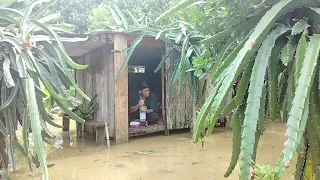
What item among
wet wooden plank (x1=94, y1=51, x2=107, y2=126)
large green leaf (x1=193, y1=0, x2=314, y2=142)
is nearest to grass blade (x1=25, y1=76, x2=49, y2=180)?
large green leaf (x1=193, y1=0, x2=314, y2=142)

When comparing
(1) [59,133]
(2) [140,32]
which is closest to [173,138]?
(2) [140,32]

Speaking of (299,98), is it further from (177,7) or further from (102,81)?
(102,81)

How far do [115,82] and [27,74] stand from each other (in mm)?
A: 4788

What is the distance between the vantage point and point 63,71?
2307 millimetres

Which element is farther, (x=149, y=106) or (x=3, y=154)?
(x=149, y=106)

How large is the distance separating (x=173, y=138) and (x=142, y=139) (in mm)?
691

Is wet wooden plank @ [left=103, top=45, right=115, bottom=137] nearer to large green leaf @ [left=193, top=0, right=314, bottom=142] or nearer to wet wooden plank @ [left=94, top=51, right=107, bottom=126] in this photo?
wet wooden plank @ [left=94, top=51, right=107, bottom=126]

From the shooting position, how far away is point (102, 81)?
745 cm

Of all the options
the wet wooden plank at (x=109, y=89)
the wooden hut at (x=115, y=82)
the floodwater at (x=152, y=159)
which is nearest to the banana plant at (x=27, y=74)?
the floodwater at (x=152, y=159)

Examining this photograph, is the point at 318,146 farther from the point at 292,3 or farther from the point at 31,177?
the point at 31,177

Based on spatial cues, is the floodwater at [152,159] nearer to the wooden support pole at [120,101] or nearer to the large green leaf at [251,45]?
the wooden support pole at [120,101]

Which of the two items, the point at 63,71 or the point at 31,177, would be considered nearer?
the point at 63,71

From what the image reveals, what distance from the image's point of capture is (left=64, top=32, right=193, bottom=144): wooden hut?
664cm

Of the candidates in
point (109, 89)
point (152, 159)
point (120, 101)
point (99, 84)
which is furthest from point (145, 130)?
point (152, 159)
